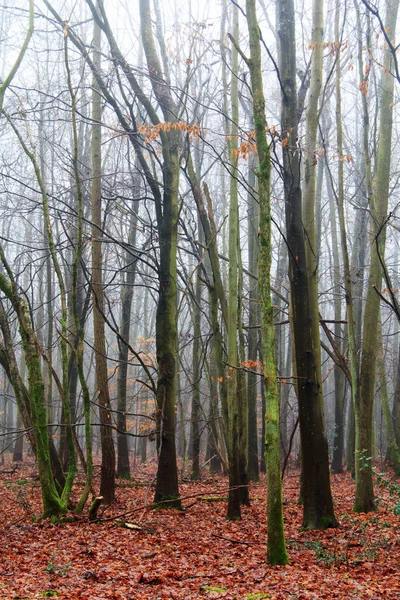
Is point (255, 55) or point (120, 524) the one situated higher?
point (255, 55)

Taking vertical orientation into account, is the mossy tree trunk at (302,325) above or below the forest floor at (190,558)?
above

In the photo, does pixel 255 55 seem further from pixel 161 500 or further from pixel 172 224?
pixel 161 500

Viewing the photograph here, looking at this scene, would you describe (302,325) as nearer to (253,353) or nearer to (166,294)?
(166,294)

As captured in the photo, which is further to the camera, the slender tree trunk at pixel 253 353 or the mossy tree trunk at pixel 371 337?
the slender tree trunk at pixel 253 353

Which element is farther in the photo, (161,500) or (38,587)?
(161,500)

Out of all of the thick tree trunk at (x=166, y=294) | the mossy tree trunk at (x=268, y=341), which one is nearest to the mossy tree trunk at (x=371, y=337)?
the mossy tree trunk at (x=268, y=341)

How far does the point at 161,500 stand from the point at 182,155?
621 centimetres

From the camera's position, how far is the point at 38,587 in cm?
469

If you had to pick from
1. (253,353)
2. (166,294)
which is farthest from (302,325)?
(253,353)

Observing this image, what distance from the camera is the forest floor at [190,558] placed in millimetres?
4676

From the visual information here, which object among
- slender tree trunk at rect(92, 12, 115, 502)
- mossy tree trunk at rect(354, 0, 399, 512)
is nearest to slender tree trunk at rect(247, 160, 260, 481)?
slender tree trunk at rect(92, 12, 115, 502)

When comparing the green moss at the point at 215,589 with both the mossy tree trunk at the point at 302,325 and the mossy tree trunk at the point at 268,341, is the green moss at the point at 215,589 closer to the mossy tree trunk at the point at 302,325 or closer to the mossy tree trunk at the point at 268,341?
the mossy tree trunk at the point at 268,341

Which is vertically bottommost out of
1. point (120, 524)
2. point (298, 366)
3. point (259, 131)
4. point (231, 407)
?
point (120, 524)

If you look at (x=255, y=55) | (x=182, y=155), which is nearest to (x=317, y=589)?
(x=255, y=55)
